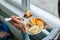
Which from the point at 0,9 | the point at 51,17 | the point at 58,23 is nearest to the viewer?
the point at 58,23

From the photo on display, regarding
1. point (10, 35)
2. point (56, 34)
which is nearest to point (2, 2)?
point (10, 35)

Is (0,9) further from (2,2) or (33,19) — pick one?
(33,19)

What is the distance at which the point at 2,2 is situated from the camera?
157 cm

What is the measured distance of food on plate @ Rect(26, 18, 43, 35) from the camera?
84cm

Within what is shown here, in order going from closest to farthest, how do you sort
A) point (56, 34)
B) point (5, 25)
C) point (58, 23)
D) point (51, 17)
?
point (56, 34)
point (58, 23)
point (51, 17)
point (5, 25)

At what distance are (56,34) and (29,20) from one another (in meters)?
0.22

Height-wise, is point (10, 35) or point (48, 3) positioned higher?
point (48, 3)

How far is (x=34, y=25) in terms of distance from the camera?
87 centimetres

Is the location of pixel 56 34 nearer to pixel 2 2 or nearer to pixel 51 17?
pixel 51 17

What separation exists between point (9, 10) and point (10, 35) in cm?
30

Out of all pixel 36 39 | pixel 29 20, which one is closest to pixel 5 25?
pixel 36 39

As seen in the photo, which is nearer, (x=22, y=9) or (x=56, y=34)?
(x=56, y=34)

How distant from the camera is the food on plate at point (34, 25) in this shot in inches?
33.1

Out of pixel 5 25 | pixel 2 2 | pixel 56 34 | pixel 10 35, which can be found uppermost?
pixel 2 2
